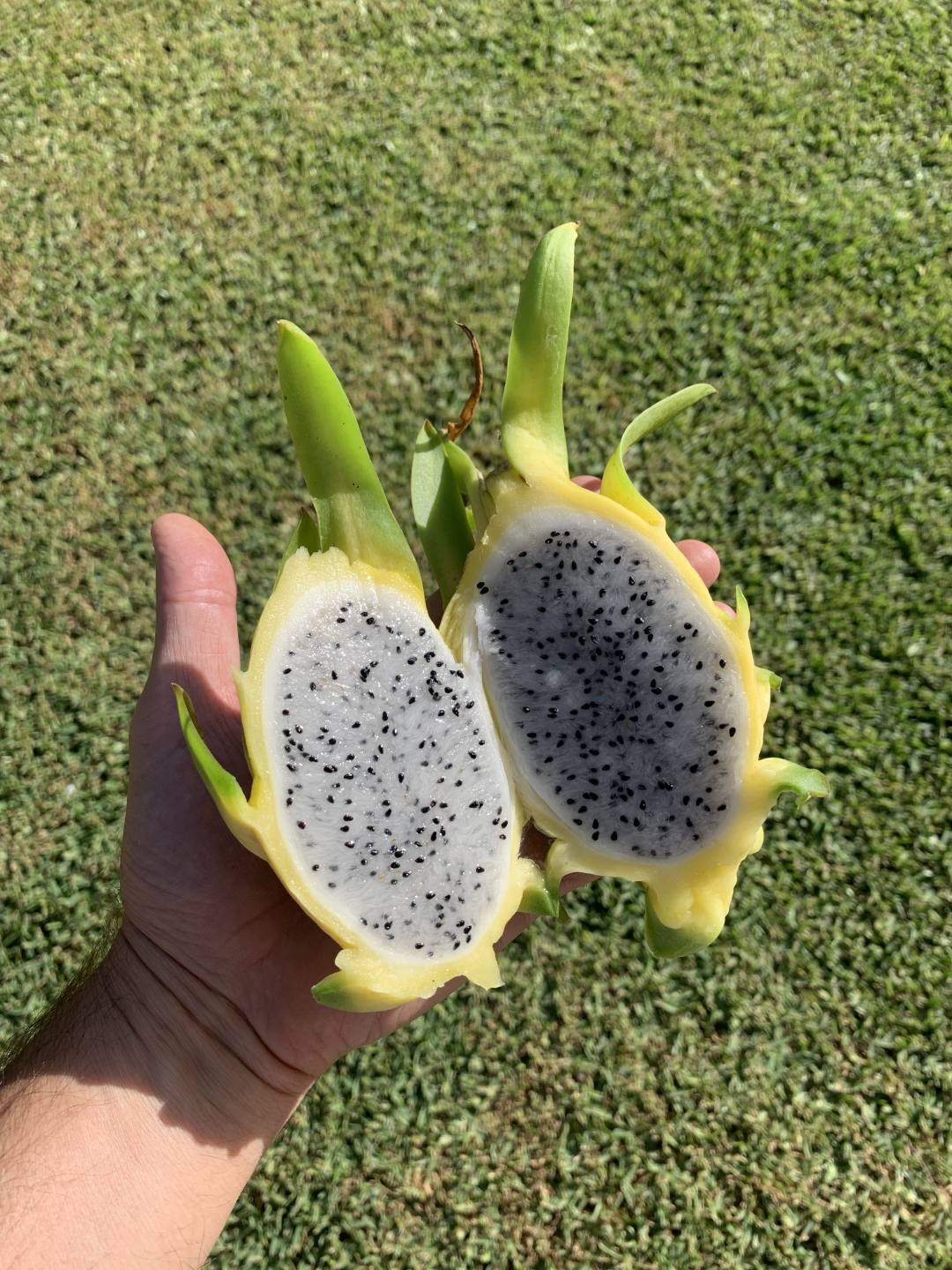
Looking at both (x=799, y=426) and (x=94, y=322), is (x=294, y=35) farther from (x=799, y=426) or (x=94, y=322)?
(x=799, y=426)

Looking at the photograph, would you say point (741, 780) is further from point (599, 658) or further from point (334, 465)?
point (334, 465)


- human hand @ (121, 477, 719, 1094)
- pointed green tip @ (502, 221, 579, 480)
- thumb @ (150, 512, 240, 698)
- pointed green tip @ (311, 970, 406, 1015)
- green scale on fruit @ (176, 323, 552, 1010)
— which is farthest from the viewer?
thumb @ (150, 512, 240, 698)

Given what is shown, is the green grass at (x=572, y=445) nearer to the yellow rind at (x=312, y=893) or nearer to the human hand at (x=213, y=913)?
the human hand at (x=213, y=913)

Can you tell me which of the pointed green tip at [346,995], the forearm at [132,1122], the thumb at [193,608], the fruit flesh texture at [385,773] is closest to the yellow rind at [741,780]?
the fruit flesh texture at [385,773]

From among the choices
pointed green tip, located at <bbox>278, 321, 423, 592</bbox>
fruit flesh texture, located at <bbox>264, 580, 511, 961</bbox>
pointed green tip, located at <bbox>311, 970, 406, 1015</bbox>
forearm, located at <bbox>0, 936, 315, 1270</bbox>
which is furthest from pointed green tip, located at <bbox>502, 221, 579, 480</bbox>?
forearm, located at <bbox>0, 936, 315, 1270</bbox>

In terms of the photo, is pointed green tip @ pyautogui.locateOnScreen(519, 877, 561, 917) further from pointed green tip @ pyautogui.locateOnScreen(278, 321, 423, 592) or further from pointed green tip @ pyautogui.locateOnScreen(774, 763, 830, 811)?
pointed green tip @ pyautogui.locateOnScreen(278, 321, 423, 592)

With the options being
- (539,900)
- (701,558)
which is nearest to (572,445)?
(701,558)
